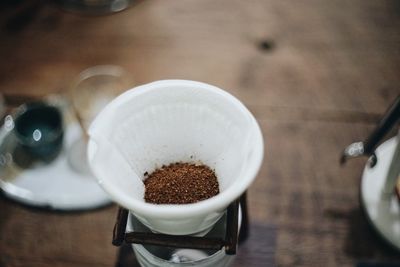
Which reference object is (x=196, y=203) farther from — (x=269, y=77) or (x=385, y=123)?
(x=269, y=77)

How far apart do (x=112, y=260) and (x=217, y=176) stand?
0.35 metres

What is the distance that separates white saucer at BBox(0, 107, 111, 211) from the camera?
0.93 metres

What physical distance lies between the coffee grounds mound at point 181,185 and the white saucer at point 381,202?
394 mm

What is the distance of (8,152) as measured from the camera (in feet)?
3.35

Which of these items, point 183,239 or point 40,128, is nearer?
point 183,239

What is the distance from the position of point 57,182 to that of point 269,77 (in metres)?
0.60

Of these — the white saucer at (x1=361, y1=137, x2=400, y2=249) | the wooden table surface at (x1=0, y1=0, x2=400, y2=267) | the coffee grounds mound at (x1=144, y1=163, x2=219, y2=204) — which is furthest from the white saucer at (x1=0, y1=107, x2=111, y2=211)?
the white saucer at (x1=361, y1=137, x2=400, y2=249)

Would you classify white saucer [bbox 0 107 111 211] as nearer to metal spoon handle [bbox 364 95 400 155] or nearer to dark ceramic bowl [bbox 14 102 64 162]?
dark ceramic bowl [bbox 14 102 64 162]

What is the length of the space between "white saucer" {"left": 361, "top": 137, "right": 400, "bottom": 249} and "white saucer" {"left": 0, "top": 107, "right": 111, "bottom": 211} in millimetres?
541

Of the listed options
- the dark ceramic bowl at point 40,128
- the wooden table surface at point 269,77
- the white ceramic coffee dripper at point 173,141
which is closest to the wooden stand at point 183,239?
the white ceramic coffee dripper at point 173,141

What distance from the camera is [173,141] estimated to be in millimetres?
667

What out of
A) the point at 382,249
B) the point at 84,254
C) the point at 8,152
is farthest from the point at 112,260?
the point at 382,249

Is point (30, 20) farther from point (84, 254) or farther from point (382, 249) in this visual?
point (382, 249)

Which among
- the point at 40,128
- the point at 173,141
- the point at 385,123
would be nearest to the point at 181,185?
the point at 173,141
